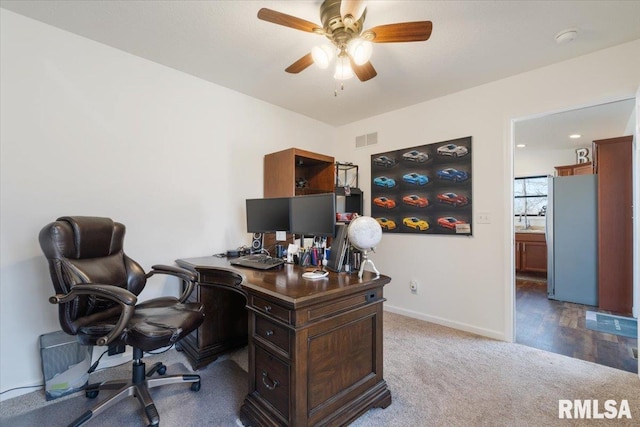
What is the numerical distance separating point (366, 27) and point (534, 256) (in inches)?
219

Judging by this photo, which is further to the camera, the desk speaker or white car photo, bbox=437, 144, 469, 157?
white car photo, bbox=437, 144, 469, 157

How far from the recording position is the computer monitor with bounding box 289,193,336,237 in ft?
6.57

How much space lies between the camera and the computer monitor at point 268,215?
256cm

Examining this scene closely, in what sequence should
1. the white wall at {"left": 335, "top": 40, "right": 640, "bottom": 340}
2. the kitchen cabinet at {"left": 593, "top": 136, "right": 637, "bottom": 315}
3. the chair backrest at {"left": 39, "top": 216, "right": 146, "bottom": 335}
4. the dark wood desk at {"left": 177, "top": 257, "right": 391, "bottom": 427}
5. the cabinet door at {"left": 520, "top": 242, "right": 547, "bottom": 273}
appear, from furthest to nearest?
the cabinet door at {"left": 520, "top": 242, "right": 547, "bottom": 273}, the kitchen cabinet at {"left": 593, "top": 136, "right": 637, "bottom": 315}, the white wall at {"left": 335, "top": 40, "right": 640, "bottom": 340}, the chair backrest at {"left": 39, "top": 216, "right": 146, "bottom": 335}, the dark wood desk at {"left": 177, "top": 257, "right": 391, "bottom": 427}

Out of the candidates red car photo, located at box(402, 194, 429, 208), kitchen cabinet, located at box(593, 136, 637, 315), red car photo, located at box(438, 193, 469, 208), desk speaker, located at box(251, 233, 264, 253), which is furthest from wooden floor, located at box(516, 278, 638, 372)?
desk speaker, located at box(251, 233, 264, 253)

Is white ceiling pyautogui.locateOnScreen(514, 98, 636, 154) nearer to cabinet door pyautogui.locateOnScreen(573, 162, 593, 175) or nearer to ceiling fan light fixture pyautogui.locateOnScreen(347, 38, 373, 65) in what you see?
cabinet door pyautogui.locateOnScreen(573, 162, 593, 175)

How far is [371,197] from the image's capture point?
12.5 ft

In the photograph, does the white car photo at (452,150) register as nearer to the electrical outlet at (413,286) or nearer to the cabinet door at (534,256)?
the electrical outlet at (413,286)

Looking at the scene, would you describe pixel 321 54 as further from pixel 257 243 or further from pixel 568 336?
pixel 568 336

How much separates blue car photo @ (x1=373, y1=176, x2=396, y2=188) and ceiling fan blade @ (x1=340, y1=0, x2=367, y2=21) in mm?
2239

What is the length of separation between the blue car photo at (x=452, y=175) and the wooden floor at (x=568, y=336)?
167cm

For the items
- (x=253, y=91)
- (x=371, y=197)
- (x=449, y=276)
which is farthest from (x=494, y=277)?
(x=253, y=91)

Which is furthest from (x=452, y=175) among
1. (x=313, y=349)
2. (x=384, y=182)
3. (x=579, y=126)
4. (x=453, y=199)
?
(x=579, y=126)

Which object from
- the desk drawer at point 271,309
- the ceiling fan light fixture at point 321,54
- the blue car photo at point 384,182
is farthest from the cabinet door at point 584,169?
the desk drawer at point 271,309
